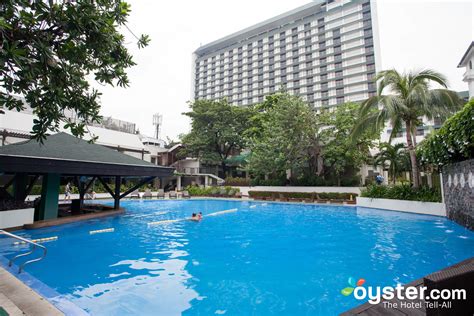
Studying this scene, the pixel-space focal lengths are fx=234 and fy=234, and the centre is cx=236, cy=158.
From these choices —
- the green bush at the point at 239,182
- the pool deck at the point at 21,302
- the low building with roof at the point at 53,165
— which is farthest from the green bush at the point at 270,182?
the pool deck at the point at 21,302

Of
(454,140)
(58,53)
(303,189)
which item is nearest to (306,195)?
(303,189)

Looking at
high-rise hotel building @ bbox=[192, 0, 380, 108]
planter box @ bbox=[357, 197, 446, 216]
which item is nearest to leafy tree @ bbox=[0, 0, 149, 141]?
planter box @ bbox=[357, 197, 446, 216]

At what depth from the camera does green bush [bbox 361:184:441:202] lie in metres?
14.3

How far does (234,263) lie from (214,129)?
3054 centimetres

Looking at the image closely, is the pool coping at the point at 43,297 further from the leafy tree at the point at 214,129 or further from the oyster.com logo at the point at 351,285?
the leafy tree at the point at 214,129

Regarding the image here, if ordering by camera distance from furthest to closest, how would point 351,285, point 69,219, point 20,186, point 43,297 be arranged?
point 20,186, point 69,219, point 351,285, point 43,297

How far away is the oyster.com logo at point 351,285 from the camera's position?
490 centimetres

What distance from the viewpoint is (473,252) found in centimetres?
712

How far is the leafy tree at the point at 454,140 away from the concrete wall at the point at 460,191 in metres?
0.48

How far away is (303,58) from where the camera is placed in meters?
68.7

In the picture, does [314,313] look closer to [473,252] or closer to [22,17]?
[473,252]

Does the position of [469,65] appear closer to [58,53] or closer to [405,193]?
[405,193]

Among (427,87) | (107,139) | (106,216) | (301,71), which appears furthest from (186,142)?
(301,71)

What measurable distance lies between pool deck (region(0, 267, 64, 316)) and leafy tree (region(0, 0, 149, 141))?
2783 millimetres
